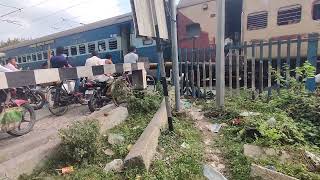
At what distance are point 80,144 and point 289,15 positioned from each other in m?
8.00

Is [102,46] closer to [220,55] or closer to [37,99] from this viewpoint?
[37,99]

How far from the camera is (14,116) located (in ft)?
15.1

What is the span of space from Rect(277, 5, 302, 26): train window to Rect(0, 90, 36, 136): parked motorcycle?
25.3ft

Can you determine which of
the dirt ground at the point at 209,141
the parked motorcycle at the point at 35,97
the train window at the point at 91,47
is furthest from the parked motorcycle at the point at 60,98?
the train window at the point at 91,47

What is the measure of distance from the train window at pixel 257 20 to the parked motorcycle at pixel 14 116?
25.1ft

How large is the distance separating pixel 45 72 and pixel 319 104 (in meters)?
4.20

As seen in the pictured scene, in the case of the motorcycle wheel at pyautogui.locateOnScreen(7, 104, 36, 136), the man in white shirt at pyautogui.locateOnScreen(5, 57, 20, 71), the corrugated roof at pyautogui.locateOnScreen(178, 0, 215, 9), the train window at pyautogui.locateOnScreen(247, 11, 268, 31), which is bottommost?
the motorcycle wheel at pyautogui.locateOnScreen(7, 104, 36, 136)

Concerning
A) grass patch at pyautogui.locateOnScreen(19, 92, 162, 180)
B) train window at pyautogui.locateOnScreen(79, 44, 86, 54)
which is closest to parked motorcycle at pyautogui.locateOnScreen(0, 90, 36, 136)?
grass patch at pyautogui.locateOnScreen(19, 92, 162, 180)

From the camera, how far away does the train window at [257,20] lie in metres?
9.82

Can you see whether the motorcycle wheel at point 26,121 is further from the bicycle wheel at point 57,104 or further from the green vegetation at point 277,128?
the green vegetation at point 277,128

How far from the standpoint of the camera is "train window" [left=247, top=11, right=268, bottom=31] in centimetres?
982

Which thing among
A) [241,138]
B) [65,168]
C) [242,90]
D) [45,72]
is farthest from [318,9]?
[65,168]

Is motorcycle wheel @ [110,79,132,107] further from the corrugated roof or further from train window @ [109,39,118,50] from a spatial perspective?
train window @ [109,39,118,50]

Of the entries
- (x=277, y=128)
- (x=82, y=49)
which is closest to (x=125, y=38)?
(x=82, y=49)
